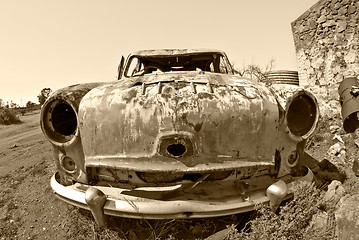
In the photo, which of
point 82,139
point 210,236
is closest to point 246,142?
point 210,236

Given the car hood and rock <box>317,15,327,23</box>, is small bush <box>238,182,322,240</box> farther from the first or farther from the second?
rock <box>317,15,327,23</box>

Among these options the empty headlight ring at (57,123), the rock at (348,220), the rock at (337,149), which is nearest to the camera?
the rock at (348,220)

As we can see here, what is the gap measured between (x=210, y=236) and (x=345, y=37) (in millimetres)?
4373

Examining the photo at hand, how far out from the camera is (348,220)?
1788mm

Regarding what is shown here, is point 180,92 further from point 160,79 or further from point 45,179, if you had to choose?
point 45,179

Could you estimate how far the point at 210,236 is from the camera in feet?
6.93

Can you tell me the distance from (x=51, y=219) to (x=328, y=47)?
199 inches

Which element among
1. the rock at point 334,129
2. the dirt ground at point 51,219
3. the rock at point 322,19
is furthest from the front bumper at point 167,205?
the rock at point 322,19

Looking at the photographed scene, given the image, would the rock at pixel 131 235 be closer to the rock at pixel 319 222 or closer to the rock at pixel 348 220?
the rock at pixel 319 222

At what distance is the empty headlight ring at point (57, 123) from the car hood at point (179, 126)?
0.71 feet

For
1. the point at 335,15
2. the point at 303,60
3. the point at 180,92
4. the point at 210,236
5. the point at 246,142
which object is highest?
the point at 335,15

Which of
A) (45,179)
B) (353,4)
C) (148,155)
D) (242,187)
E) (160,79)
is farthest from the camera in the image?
(353,4)

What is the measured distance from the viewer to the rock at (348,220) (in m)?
1.73

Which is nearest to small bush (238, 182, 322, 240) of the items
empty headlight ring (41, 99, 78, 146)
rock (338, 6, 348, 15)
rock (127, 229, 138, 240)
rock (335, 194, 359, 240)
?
rock (335, 194, 359, 240)
